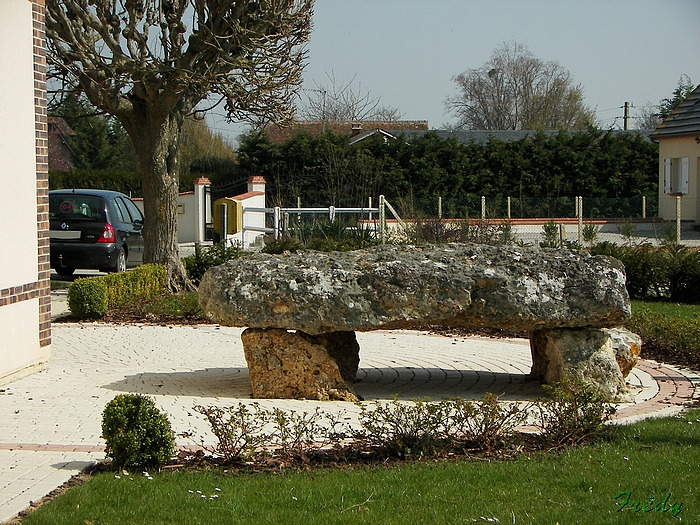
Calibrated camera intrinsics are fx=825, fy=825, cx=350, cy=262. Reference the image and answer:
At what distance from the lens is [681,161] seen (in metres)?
33.2

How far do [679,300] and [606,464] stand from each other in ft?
35.1

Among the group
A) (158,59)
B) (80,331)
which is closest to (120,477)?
(80,331)

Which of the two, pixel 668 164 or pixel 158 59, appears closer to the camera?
pixel 158 59

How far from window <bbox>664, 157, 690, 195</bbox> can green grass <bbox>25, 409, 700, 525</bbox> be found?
29747mm

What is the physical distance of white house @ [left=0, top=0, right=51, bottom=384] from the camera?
8328 mm

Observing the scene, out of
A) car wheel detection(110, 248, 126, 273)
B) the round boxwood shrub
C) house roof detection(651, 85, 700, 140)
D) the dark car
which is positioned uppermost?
house roof detection(651, 85, 700, 140)

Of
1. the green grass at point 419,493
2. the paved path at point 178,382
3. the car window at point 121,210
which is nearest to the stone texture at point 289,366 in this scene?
the paved path at point 178,382

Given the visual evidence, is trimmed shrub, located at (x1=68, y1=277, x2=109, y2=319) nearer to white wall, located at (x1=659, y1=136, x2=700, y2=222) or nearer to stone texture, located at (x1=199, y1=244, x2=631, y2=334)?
stone texture, located at (x1=199, y1=244, x2=631, y2=334)

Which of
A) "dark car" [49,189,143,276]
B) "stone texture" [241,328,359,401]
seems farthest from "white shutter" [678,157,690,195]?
"stone texture" [241,328,359,401]

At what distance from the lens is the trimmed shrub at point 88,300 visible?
12.9m

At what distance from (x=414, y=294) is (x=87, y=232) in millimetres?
11282

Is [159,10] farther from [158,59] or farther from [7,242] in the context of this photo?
[7,242]

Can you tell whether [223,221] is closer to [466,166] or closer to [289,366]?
[289,366]

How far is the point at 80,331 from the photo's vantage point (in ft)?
39.5
